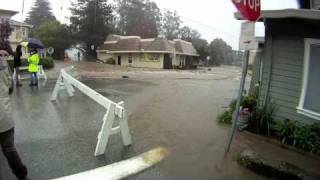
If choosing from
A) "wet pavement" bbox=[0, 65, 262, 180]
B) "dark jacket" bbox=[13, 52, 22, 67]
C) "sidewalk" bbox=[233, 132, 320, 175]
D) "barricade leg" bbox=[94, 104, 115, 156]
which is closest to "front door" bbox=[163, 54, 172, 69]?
"wet pavement" bbox=[0, 65, 262, 180]

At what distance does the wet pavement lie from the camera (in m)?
6.08

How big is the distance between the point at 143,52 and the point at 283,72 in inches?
1882

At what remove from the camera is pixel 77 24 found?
6106 cm

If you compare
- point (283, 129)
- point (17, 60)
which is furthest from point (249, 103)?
point (17, 60)

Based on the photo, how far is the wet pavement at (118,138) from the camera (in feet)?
19.9

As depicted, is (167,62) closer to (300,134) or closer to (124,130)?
(300,134)

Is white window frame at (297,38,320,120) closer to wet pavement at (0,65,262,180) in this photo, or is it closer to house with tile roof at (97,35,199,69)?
wet pavement at (0,65,262,180)

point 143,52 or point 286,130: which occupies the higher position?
point 143,52

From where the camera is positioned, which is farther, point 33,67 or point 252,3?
point 33,67

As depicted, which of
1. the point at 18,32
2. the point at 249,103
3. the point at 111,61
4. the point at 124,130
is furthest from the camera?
the point at 111,61

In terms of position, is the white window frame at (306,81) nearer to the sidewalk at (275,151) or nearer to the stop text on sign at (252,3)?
the sidewalk at (275,151)

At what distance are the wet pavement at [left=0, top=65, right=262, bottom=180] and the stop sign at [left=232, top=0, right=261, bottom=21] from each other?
8.30ft

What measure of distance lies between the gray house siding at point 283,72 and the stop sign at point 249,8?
8.12ft

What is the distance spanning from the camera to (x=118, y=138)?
7770 mm
